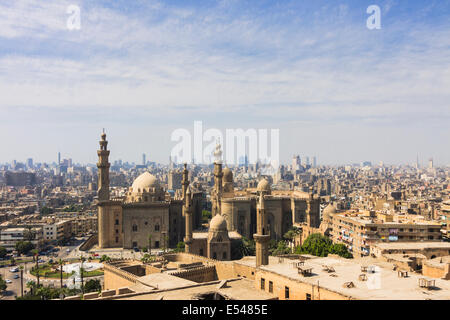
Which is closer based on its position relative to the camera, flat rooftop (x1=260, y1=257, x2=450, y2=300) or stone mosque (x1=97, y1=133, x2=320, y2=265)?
flat rooftop (x1=260, y1=257, x2=450, y2=300)

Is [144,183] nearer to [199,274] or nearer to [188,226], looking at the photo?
[188,226]

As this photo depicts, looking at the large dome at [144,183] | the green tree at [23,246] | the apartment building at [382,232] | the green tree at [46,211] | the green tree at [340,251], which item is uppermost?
the large dome at [144,183]

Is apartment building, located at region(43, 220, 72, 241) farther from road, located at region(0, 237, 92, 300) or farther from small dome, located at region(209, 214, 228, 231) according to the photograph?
small dome, located at region(209, 214, 228, 231)

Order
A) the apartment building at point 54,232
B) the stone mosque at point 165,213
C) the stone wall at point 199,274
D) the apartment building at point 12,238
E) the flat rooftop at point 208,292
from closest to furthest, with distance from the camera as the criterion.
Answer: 1. the flat rooftop at point 208,292
2. the stone wall at point 199,274
3. the stone mosque at point 165,213
4. the apartment building at point 12,238
5. the apartment building at point 54,232

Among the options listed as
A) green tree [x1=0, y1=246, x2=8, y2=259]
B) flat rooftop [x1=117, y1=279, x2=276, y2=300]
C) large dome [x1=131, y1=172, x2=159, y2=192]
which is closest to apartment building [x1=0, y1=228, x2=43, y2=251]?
green tree [x1=0, y1=246, x2=8, y2=259]

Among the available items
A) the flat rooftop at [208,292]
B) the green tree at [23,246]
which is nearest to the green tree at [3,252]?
the green tree at [23,246]

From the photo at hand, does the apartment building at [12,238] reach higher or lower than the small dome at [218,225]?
lower

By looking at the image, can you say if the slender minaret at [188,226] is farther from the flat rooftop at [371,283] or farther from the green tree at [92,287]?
the flat rooftop at [371,283]

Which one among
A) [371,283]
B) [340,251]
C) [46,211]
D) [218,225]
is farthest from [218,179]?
[46,211]

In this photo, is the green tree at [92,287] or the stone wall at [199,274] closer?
the stone wall at [199,274]

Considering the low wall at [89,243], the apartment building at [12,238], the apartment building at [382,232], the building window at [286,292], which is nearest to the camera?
the building window at [286,292]
